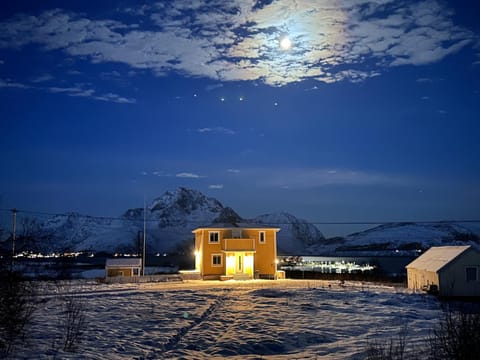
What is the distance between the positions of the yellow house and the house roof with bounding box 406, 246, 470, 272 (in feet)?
44.6

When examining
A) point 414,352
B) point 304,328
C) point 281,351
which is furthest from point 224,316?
point 414,352

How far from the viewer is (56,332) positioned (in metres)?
15.5

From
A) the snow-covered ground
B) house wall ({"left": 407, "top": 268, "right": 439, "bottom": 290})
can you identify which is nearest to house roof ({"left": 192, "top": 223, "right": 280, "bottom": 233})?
house wall ({"left": 407, "top": 268, "right": 439, "bottom": 290})

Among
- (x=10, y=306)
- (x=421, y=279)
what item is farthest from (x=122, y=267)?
(x=10, y=306)

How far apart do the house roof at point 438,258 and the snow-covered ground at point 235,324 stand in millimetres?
5505

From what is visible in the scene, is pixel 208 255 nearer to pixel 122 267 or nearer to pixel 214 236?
pixel 214 236

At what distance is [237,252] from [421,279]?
1695 cm

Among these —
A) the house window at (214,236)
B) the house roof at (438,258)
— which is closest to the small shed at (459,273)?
the house roof at (438,258)

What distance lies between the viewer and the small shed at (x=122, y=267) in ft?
151

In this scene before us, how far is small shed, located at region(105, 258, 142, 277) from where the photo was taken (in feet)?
151

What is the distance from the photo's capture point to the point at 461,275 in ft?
107

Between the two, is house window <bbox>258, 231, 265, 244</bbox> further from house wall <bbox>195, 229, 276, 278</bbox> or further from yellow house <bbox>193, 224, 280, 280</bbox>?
house wall <bbox>195, 229, 276, 278</bbox>

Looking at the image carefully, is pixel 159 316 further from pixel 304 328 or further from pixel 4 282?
pixel 4 282

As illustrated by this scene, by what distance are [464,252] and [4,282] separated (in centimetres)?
3081
